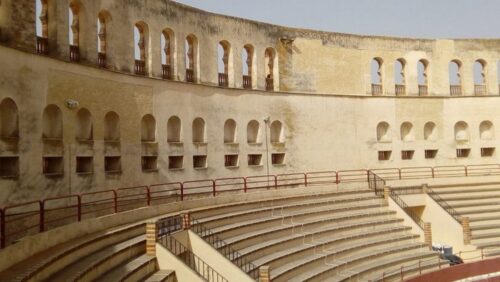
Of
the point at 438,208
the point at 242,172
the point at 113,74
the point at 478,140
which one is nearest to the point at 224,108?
the point at 242,172

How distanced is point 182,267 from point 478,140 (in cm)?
2152

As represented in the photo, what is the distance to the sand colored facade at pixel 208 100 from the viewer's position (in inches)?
608

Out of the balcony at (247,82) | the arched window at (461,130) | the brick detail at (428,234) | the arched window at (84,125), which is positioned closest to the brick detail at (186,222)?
the arched window at (84,125)

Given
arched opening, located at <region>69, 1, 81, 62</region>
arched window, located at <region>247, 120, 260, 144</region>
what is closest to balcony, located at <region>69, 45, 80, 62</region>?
arched opening, located at <region>69, 1, 81, 62</region>

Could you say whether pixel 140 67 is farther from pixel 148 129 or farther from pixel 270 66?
pixel 270 66

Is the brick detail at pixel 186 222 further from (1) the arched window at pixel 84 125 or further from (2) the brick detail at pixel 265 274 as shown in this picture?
(1) the arched window at pixel 84 125

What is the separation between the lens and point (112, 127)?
19203 mm

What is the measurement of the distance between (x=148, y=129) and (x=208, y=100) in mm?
3385

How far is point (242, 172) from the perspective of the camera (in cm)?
2453

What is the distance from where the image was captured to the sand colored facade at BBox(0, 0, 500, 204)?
15.4 meters

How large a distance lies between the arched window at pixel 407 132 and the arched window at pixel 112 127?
53.5ft

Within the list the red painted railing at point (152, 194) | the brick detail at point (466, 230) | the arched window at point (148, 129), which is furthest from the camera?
the brick detail at point (466, 230)

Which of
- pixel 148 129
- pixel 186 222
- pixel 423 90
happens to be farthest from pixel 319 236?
pixel 423 90

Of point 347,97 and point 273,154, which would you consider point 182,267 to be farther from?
point 347,97
